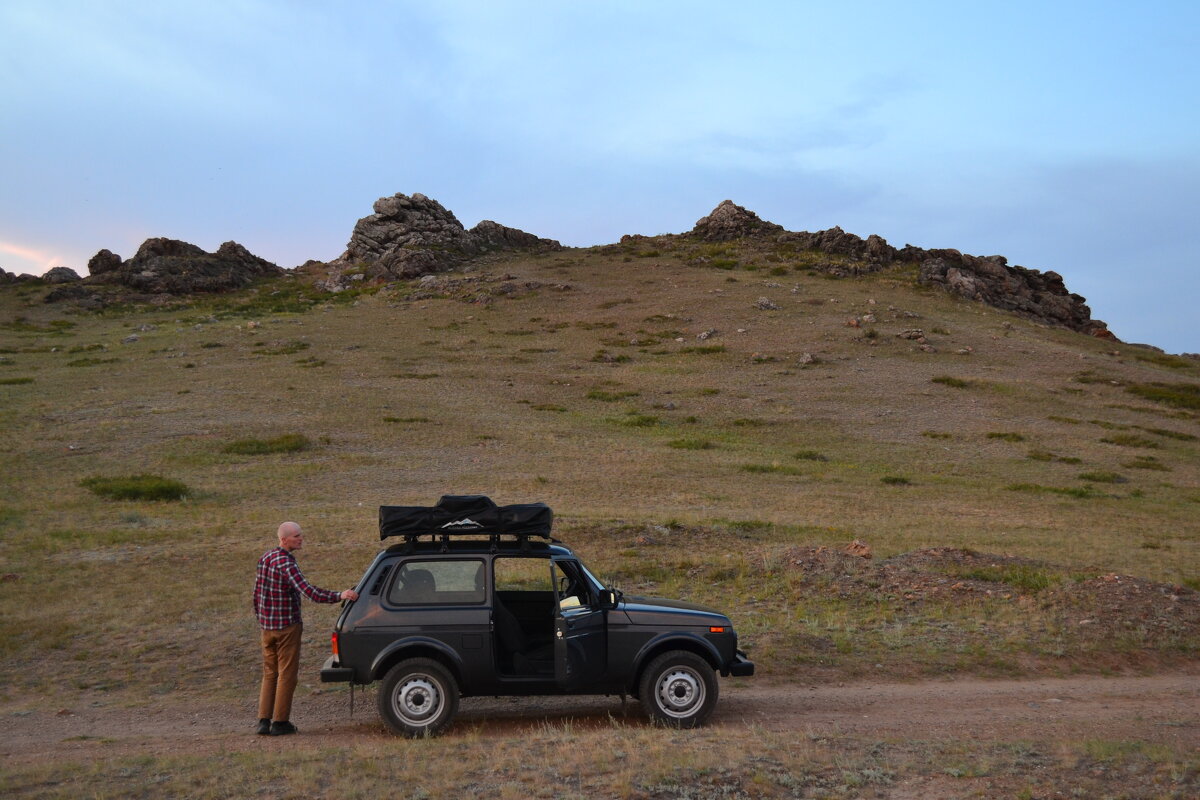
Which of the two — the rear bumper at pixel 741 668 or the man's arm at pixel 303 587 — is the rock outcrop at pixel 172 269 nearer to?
the man's arm at pixel 303 587

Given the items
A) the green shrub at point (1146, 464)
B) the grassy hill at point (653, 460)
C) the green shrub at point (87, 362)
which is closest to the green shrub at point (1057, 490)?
the grassy hill at point (653, 460)

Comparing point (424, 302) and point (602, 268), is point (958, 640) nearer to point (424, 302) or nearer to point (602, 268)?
point (424, 302)

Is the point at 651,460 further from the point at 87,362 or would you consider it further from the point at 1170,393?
the point at 87,362

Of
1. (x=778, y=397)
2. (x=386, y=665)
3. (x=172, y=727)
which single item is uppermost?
(x=778, y=397)

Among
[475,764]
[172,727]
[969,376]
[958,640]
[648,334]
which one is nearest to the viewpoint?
[475,764]

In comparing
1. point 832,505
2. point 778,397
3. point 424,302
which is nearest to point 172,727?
point 832,505

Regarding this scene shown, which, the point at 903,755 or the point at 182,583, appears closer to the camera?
the point at 903,755

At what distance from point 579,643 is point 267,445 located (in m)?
25.6

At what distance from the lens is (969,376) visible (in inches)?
1977

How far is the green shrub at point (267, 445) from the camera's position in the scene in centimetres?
3181

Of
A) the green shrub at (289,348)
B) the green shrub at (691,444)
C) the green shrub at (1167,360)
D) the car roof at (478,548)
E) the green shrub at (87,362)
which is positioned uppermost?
the green shrub at (1167,360)

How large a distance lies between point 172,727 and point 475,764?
4.43 meters

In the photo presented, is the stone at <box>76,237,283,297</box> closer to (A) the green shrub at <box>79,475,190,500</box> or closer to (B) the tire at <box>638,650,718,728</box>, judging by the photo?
(A) the green shrub at <box>79,475,190,500</box>

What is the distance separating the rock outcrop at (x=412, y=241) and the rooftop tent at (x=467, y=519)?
7751 centimetres
